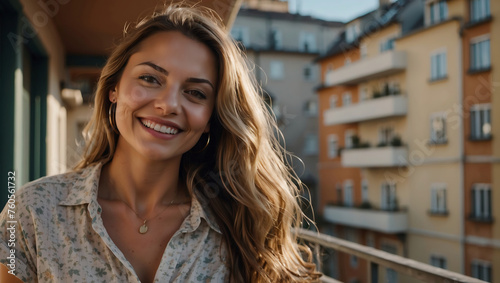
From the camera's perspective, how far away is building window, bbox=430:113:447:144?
2322 centimetres

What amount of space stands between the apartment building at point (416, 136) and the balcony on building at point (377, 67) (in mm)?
45

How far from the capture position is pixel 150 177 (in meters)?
1.51

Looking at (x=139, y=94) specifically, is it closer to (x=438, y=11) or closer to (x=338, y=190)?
(x=438, y=11)

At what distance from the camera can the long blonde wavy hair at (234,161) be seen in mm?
1523

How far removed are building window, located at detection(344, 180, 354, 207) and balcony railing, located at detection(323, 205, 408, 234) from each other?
593mm

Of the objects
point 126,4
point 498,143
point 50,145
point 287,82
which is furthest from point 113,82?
point 287,82

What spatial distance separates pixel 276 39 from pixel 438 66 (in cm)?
1303

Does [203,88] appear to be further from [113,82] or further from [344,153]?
[344,153]

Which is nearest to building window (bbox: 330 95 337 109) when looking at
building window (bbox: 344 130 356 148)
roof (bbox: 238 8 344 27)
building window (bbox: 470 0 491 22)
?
building window (bbox: 344 130 356 148)

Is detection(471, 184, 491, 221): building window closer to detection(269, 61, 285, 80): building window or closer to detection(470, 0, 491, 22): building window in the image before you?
detection(470, 0, 491, 22): building window

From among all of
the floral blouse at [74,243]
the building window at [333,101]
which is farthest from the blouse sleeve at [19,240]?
the building window at [333,101]

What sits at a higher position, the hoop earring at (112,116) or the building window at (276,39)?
the building window at (276,39)

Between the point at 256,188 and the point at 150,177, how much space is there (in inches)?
13.7

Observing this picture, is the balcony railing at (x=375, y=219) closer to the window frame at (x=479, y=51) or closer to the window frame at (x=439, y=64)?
the window frame at (x=439, y=64)
